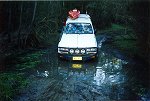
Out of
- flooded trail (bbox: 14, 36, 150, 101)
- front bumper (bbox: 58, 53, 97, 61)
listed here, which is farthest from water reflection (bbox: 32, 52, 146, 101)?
front bumper (bbox: 58, 53, 97, 61)

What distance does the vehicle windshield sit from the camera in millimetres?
12961

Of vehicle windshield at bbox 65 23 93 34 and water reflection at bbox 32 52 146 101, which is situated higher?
vehicle windshield at bbox 65 23 93 34

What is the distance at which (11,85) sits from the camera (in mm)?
8477

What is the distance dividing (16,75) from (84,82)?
8.23 feet

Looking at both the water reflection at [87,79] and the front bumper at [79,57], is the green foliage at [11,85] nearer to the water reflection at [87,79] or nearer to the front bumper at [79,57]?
the water reflection at [87,79]

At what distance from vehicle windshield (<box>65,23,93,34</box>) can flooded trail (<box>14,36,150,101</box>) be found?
5.03 ft

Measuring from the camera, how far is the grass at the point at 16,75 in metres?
7.77

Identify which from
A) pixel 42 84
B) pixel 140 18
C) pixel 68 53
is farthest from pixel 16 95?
pixel 140 18

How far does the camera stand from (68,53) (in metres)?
11.6

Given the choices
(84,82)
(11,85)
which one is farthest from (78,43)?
(11,85)

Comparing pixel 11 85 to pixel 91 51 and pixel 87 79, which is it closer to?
pixel 87 79

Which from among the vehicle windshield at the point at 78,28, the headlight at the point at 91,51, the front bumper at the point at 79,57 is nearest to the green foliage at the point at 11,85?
the front bumper at the point at 79,57

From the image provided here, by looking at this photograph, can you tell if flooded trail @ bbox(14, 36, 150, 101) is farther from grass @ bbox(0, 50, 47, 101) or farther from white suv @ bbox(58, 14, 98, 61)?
white suv @ bbox(58, 14, 98, 61)

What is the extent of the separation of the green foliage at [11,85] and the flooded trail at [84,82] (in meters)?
0.25
